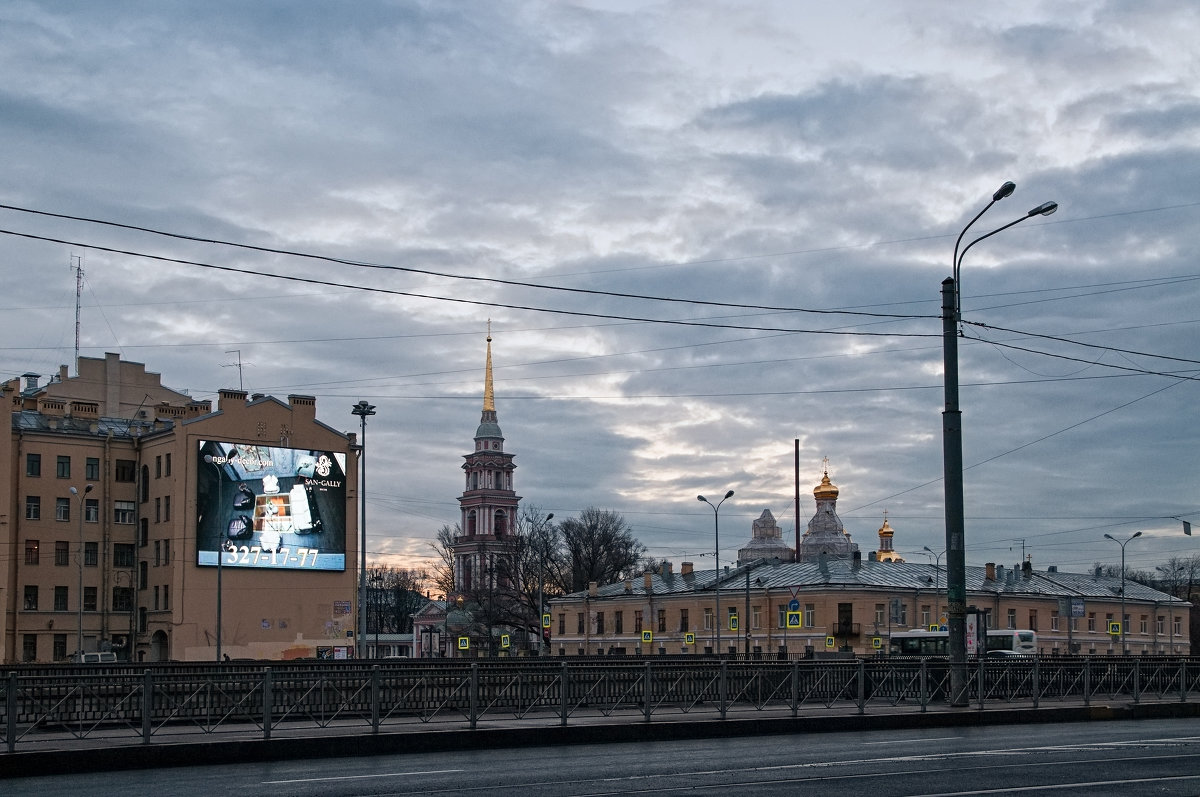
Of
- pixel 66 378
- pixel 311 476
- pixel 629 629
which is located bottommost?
pixel 629 629

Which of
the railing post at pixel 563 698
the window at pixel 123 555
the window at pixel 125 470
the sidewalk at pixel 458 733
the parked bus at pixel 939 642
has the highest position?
the window at pixel 125 470

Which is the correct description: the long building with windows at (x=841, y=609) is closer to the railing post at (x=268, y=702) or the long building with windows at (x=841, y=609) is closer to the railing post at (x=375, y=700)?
the railing post at (x=375, y=700)

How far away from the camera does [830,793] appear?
13.6 meters

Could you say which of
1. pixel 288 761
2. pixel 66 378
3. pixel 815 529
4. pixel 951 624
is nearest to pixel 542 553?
pixel 66 378

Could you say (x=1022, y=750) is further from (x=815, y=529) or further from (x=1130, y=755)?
(x=815, y=529)

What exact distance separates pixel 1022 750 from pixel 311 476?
214ft

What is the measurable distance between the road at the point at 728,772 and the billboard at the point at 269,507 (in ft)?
191

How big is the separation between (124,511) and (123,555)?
2646 mm

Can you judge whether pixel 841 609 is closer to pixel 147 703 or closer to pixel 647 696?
pixel 647 696

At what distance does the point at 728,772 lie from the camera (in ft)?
52.1

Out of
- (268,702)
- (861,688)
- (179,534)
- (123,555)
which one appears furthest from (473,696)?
(123,555)

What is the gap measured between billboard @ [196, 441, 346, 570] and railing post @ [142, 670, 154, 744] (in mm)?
56322

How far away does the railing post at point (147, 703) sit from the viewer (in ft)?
59.9

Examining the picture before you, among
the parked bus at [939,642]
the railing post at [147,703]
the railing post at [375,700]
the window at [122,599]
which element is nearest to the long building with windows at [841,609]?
the parked bus at [939,642]
